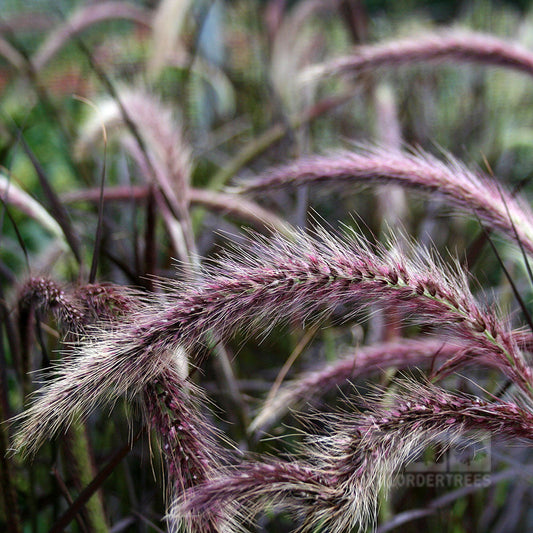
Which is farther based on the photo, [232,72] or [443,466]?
[232,72]

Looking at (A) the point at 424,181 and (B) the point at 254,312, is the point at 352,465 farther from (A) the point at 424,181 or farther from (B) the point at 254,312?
(A) the point at 424,181

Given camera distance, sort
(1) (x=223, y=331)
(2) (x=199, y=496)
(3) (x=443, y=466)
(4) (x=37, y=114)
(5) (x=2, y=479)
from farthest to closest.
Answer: (4) (x=37, y=114)
(3) (x=443, y=466)
(5) (x=2, y=479)
(1) (x=223, y=331)
(2) (x=199, y=496)

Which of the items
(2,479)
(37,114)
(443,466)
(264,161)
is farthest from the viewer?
(37,114)

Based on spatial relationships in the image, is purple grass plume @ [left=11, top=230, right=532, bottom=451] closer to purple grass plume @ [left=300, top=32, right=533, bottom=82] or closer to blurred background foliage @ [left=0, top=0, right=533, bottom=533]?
blurred background foliage @ [left=0, top=0, right=533, bottom=533]

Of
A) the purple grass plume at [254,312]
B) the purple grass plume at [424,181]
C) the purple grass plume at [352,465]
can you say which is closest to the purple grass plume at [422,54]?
the purple grass plume at [424,181]

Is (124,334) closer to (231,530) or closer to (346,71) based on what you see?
(231,530)

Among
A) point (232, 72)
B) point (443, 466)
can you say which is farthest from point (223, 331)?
point (232, 72)
